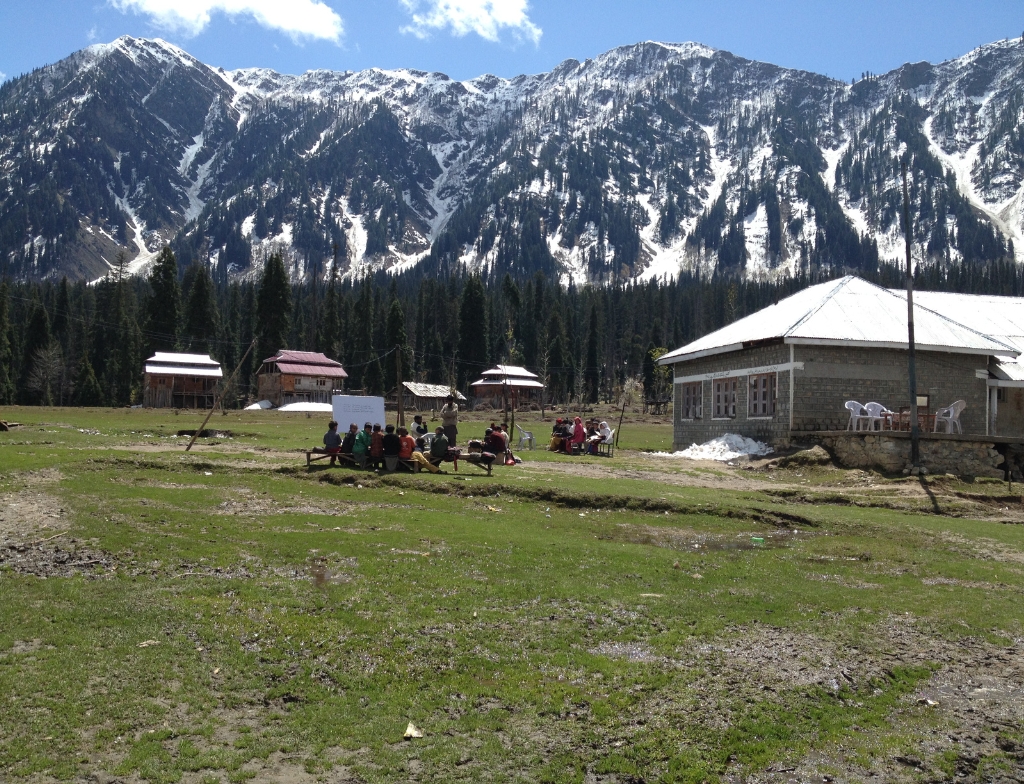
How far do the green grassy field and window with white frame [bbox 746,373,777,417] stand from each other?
15.9 m

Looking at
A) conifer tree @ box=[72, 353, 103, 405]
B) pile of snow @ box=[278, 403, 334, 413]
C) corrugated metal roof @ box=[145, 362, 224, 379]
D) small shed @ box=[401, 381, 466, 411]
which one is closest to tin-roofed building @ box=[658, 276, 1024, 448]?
pile of snow @ box=[278, 403, 334, 413]

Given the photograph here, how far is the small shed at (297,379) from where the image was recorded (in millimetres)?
90938

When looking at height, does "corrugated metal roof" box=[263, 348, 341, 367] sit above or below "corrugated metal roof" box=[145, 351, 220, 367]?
above

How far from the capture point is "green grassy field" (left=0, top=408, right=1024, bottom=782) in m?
6.99

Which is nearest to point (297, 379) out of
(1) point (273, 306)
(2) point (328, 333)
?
(1) point (273, 306)

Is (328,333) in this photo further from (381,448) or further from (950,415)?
(381,448)

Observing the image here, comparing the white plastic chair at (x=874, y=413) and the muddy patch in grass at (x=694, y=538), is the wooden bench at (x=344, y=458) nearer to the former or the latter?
the muddy patch in grass at (x=694, y=538)

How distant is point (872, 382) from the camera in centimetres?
3331

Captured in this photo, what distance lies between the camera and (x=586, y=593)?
11547 mm

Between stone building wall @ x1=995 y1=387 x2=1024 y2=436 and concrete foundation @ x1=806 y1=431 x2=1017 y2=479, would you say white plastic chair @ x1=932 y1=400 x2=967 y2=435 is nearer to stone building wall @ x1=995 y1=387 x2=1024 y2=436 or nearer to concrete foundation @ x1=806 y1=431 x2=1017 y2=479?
concrete foundation @ x1=806 y1=431 x2=1017 y2=479

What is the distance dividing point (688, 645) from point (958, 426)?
89.2 ft

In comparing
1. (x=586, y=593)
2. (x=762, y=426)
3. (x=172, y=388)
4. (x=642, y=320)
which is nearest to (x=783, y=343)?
(x=762, y=426)

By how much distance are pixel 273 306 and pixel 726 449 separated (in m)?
70.8

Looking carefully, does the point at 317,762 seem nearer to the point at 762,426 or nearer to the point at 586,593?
the point at 586,593
